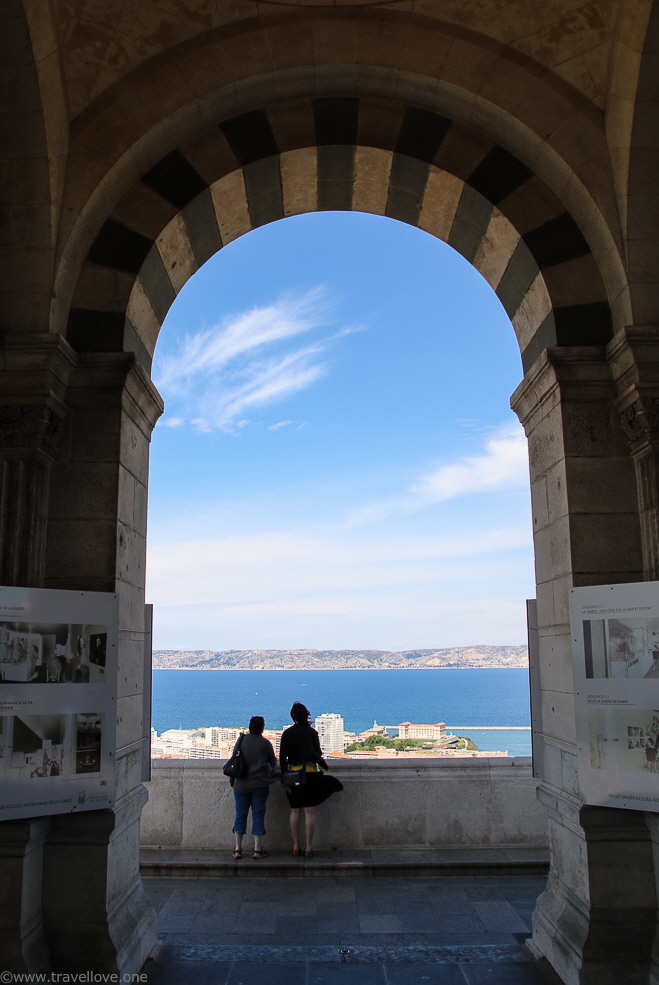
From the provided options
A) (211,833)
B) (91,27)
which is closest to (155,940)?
(211,833)

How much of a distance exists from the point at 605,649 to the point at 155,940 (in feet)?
10.3

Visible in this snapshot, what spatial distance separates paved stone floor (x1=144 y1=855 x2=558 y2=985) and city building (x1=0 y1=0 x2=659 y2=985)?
13.6 inches

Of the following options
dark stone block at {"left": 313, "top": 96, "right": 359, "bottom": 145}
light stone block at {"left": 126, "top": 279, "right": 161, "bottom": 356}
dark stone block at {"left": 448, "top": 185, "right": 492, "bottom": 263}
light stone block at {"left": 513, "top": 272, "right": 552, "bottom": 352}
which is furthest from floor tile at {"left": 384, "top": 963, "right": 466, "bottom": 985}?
dark stone block at {"left": 313, "top": 96, "right": 359, "bottom": 145}

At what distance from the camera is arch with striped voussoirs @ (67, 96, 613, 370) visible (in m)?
4.27

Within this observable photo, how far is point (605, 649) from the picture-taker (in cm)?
372

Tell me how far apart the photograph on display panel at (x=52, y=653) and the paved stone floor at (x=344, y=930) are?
1716 mm

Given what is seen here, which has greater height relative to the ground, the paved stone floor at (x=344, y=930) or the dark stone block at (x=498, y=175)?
the dark stone block at (x=498, y=175)

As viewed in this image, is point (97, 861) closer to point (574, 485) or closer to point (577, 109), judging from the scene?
point (574, 485)

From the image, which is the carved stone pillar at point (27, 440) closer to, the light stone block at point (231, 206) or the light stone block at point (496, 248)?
the light stone block at point (231, 206)

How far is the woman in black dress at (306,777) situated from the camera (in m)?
5.84

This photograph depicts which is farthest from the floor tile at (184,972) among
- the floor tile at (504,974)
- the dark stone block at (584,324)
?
the dark stone block at (584,324)

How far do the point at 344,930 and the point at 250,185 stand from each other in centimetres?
502

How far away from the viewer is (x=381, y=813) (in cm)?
616

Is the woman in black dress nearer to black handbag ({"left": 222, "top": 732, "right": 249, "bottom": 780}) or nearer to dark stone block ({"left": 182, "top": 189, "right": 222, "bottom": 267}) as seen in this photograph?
black handbag ({"left": 222, "top": 732, "right": 249, "bottom": 780})
